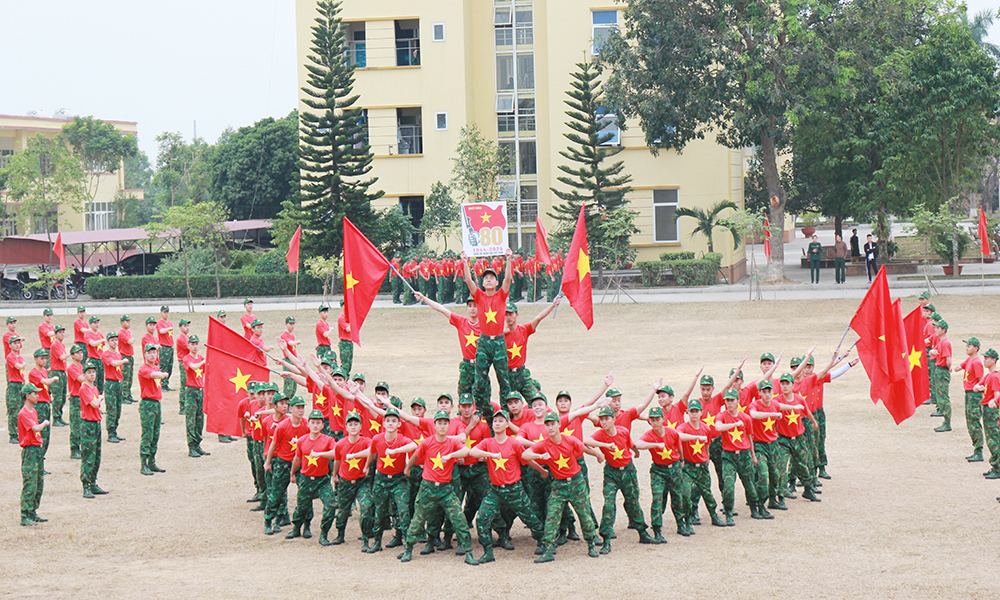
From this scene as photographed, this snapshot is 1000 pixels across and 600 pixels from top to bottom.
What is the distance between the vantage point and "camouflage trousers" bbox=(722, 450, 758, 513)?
35.5 feet

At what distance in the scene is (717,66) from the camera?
35.8 meters

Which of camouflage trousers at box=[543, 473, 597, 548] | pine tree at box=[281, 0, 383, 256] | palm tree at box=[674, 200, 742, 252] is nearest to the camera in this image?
camouflage trousers at box=[543, 473, 597, 548]

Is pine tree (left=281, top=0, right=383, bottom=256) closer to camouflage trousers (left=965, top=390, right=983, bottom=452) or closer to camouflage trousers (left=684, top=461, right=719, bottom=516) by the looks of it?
camouflage trousers (left=965, top=390, right=983, bottom=452)

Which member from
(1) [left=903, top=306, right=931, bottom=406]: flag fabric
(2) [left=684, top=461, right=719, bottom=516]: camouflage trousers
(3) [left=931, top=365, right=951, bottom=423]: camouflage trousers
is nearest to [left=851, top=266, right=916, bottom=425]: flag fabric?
(1) [left=903, top=306, right=931, bottom=406]: flag fabric

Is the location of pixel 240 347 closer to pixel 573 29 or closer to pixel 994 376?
pixel 994 376

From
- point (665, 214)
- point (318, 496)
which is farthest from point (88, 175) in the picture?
point (318, 496)

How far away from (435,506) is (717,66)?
2914 cm

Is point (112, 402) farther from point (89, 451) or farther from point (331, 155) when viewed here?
point (331, 155)

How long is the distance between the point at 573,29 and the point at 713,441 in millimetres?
31025

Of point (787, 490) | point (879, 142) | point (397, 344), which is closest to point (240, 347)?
point (787, 490)

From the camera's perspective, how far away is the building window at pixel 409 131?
4128 cm

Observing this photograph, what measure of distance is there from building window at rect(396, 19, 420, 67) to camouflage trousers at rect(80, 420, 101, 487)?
3033 cm

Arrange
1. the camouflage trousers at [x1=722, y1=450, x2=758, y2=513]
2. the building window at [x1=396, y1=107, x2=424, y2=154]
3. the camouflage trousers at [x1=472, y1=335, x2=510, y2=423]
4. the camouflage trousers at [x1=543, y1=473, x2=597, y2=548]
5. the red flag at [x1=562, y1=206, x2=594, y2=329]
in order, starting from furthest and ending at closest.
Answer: the building window at [x1=396, y1=107, x2=424, y2=154] → the red flag at [x1=562, y1=206, x2=594, y2=329] → the camouflage trousers at [x1=472, y1=335, x2=510, y2=423] → the camouflage trousers at [x1=722, y1=450, x2=758, y2=513] → the camouflage trousers at [x1=543, y1=473, x2=597, y2=548]

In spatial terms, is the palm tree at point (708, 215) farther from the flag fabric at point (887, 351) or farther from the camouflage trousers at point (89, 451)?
the camouflage trousers at point (89, 451)
